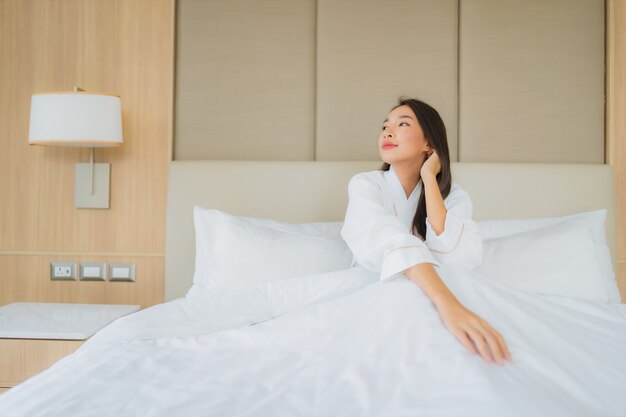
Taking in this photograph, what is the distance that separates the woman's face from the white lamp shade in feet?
3.72

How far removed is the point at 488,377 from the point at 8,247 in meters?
2.27

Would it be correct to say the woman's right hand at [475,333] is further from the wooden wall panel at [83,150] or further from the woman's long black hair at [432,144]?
the wooden wall panel at [83,150]

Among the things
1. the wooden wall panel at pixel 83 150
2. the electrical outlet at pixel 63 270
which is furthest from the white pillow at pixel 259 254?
the electrical outlet at pixel 63 270

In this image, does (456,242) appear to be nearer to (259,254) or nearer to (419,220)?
(419,220)

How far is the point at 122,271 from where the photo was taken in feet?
7.93

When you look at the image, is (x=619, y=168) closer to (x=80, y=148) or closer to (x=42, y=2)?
(x=80, y=148)

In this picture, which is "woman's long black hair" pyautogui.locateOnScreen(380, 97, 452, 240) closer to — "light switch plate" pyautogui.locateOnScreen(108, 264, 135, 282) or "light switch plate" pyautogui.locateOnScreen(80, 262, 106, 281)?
"light switch plate" pyautogui.locateOnScreen(108, 264, 135, 282)

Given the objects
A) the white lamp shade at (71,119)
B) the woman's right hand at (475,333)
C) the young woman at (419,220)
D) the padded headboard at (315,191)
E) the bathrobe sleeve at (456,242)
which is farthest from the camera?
the padded headboard at (315,191)

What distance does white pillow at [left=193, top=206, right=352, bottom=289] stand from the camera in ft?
6.32

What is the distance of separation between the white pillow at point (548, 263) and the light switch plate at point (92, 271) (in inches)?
64.1

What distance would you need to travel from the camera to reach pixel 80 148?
245 cm

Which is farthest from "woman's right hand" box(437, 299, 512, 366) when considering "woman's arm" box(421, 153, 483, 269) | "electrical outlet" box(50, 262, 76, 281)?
"electrical outlet" box(50, 262, 76, 281)

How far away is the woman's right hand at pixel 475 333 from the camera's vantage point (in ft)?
3.46

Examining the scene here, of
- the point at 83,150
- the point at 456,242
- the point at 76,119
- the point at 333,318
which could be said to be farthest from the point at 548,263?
the point at 83,150
